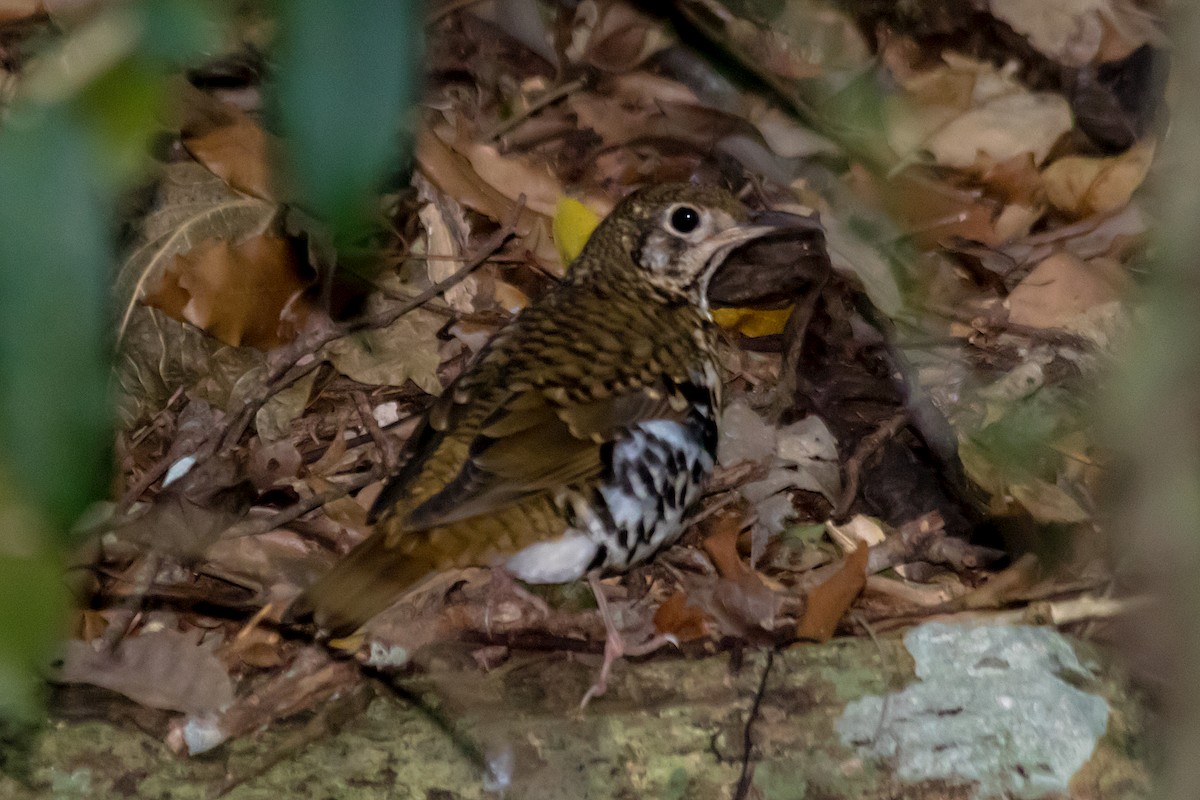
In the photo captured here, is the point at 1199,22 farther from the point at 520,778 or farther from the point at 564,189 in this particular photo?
the point at 564,189

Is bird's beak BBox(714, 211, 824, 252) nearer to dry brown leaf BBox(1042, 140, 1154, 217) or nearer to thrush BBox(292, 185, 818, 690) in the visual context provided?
thrush BBox(292, 185, 818, 690)

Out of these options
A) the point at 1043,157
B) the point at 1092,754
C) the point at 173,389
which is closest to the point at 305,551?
the point at 173,389

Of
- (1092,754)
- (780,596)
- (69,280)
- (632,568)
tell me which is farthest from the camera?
(632,568)

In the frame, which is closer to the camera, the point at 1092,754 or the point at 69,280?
the point at 69,280

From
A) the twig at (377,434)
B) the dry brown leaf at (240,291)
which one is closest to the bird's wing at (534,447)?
the twig at (377,434)

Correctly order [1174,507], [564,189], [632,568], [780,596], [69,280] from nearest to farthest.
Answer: [69,280] → [1174,507] → [780,596] → [632,568] → [564,189]

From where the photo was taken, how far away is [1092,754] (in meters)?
2.07

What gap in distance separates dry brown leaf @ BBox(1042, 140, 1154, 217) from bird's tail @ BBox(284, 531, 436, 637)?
261 cm

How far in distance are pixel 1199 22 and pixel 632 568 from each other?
200 centimetres

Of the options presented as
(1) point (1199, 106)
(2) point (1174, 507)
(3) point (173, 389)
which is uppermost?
(1) point (1199, 106)

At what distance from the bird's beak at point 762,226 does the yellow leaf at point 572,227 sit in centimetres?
59

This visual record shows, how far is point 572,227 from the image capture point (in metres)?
3.54

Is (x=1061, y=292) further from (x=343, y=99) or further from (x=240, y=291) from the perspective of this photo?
(x=343, y=99)

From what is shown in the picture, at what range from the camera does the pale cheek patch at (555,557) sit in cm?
260
